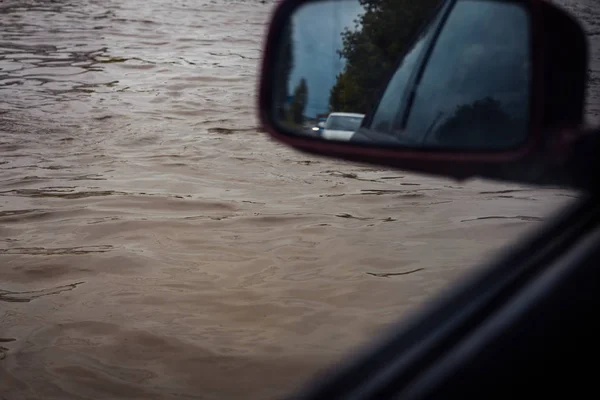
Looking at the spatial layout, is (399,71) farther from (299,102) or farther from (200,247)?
(200,247)

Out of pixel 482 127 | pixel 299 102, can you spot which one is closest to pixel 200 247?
pixel 299 102

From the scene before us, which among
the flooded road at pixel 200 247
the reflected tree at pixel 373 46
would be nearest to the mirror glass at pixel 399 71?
the reflected tree at pixel 373 46

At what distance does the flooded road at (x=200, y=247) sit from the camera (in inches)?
128

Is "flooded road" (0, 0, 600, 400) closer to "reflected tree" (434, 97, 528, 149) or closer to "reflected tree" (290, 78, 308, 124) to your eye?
"reflected tree" (290, 78, 308, 124)

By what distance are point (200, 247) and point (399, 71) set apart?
10.5ft

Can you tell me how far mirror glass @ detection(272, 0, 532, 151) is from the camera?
50.7 inches

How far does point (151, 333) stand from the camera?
3484 mm

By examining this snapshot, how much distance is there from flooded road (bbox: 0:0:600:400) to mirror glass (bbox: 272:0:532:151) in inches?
66.9

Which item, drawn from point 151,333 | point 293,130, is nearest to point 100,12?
point 151,333

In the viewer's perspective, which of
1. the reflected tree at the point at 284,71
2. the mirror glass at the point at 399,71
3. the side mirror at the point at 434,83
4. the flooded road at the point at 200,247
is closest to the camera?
the side mirror at the point at 434,83

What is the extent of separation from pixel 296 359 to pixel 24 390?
0.98m

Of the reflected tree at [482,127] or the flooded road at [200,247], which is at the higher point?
the reflected tree at [482,127]

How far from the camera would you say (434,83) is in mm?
1486

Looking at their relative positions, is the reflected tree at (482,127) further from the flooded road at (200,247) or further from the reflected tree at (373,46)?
the flooded road at (200,247)
